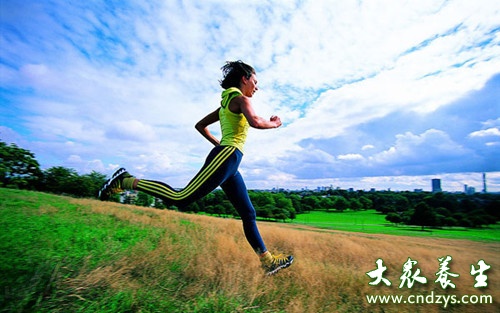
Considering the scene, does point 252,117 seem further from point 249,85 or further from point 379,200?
point 379,200

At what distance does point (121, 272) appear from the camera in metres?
2.53

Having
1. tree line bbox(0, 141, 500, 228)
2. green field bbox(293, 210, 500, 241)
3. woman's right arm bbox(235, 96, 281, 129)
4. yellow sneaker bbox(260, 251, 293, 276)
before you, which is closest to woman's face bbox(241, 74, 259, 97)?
woman's right arm bbox(235, 96, 281, 129)

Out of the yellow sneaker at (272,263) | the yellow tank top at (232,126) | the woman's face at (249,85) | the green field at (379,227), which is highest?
the woman's face at (249,85)

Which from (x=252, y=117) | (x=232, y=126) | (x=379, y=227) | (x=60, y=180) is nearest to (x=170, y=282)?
(x=232, y=126)

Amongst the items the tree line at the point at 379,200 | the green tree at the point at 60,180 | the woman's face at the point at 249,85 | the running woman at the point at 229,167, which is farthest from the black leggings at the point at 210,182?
the green tree at the point at 60,180

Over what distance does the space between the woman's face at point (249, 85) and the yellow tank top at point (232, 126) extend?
0.99 ft

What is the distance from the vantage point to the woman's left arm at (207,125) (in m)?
3.15

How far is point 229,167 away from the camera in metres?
2.63

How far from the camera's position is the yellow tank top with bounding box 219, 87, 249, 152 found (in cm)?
270

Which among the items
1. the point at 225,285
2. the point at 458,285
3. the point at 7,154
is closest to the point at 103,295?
the point at 225,285

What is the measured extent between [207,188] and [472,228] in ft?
138

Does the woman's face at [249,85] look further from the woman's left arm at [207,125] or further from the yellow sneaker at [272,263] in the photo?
the yellow sneaker at [272,263]

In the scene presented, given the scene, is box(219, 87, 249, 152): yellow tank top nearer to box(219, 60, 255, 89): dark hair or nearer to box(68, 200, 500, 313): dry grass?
box(219, 60, 255, 89): dark hair

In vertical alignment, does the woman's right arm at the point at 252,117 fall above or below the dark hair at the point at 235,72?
below
